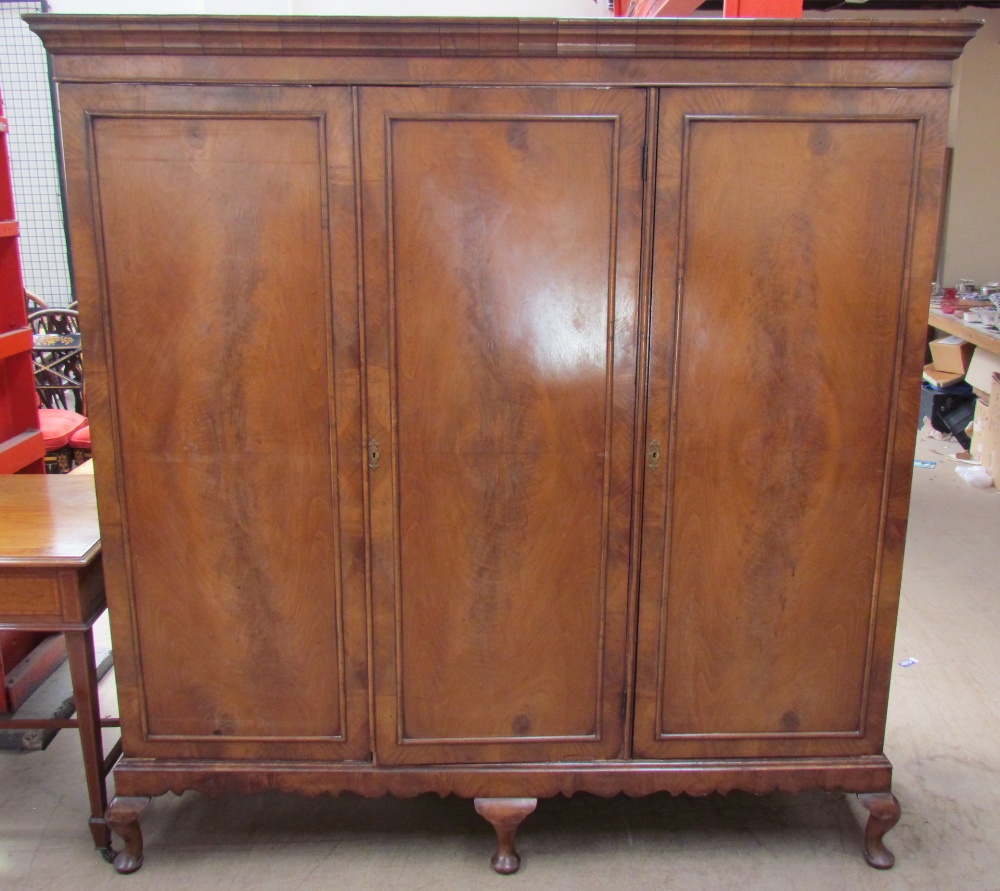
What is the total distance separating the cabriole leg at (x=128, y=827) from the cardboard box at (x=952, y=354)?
529 centimetres

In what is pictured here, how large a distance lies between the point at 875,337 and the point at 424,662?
1163 mm

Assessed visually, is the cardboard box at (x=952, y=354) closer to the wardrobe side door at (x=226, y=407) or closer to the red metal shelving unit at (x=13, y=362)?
the wardrobe side door at (x=226, y=407)

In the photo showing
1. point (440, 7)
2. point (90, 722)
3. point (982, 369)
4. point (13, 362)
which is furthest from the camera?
point (982, 369)

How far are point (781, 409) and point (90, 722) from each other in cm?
167

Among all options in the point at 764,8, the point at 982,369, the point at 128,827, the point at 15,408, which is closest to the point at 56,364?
the point at 15,408

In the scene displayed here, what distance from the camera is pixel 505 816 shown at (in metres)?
2.03

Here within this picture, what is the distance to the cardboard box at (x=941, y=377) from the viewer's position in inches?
227

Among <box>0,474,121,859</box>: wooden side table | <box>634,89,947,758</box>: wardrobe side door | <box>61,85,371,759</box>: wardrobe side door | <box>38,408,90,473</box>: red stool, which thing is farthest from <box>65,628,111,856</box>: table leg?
<box>38,408,90,473</box>: red stool

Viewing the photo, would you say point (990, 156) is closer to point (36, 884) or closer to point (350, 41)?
point (350, 41)

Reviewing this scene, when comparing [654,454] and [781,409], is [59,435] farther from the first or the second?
[781,409]

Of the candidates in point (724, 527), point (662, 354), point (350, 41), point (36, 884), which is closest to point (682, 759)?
point (724, 527)

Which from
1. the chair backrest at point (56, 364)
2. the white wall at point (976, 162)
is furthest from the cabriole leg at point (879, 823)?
the white wall at point (976, 162)

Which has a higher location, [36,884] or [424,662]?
[424,662]

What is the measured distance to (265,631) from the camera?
1.97 meters
